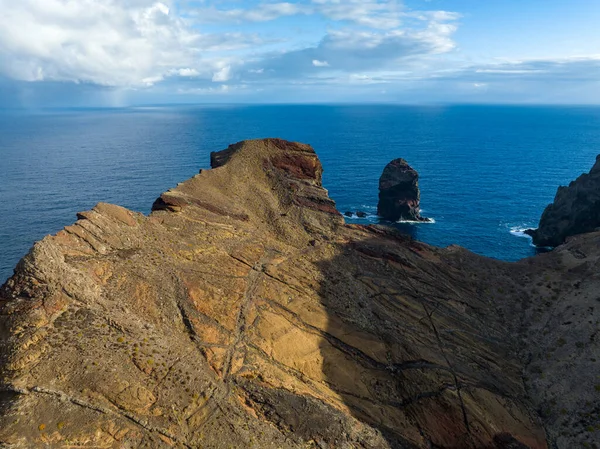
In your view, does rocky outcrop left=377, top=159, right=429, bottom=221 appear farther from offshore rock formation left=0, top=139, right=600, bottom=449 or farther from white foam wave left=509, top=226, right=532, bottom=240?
offshore rock formation left=0, top=139, right=600, bottom=449

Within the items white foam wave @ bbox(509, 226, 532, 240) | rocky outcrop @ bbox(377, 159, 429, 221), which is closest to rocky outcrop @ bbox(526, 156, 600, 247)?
white foam wave @ bbox(509, 226, 532, 240)

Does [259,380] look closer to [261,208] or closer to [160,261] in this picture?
[160,261]

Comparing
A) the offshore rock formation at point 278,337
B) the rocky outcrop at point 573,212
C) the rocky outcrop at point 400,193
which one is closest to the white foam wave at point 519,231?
the rocky outcrop at point 573,212

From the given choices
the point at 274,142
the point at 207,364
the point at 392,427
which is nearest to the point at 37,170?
the point at 274,142

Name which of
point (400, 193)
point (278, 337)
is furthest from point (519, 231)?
point (278, 337)

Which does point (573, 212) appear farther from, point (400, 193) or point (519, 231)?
point (400, 193)

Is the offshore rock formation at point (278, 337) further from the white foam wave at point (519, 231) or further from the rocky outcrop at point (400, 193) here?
the rocky outcrop at point (400, 193)
